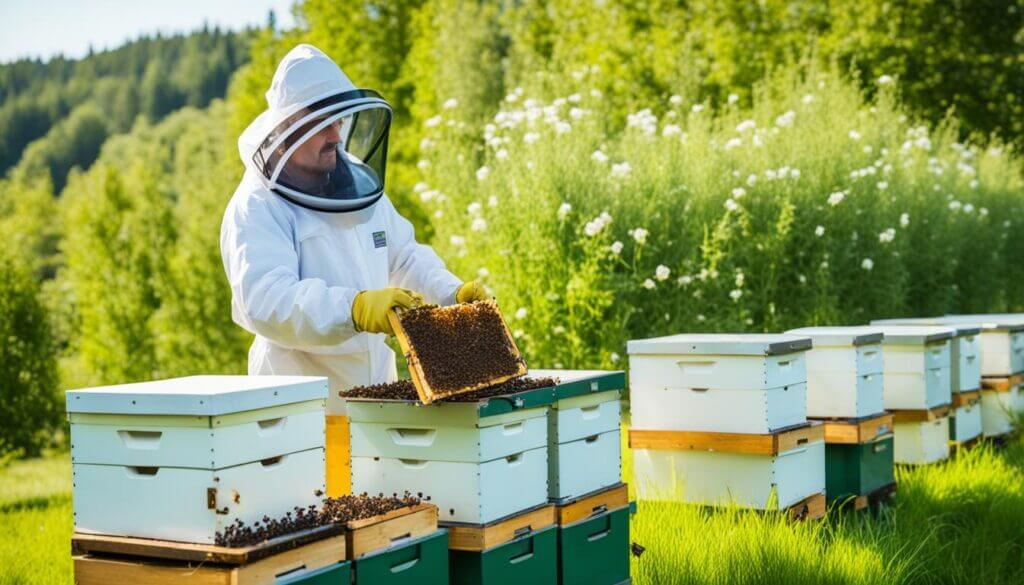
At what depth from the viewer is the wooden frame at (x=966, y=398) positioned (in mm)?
7859

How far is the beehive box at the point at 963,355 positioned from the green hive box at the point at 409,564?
202 inches

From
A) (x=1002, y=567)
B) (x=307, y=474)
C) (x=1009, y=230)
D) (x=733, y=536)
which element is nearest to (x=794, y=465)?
(x=733, y=536)

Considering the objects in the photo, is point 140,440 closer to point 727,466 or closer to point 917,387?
point 727,466

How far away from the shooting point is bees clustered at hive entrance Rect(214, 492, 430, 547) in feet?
10.1

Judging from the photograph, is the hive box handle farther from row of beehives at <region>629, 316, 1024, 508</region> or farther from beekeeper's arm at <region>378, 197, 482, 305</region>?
row of beehives at <region>629, 316, 1024, 508</region>

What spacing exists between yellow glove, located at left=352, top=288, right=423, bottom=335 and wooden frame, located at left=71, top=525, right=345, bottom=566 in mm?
726

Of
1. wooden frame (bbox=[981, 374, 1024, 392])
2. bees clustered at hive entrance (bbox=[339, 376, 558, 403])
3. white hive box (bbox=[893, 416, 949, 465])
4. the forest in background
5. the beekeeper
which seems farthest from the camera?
the forest in background

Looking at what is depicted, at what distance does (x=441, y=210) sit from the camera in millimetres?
11609

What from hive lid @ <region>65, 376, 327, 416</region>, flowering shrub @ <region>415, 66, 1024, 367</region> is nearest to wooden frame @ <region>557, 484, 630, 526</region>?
hive lid @ <region>65, 376, 327, 416</region>

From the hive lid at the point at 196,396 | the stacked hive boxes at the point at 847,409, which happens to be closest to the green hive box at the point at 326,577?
the hive lid at the point at 196,396

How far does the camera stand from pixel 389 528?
11.5 feet

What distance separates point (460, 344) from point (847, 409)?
3.11 meters

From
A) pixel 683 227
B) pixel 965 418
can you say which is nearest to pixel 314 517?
pixel 965 418

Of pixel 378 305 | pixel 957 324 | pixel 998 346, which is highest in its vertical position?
pixel 378 305
